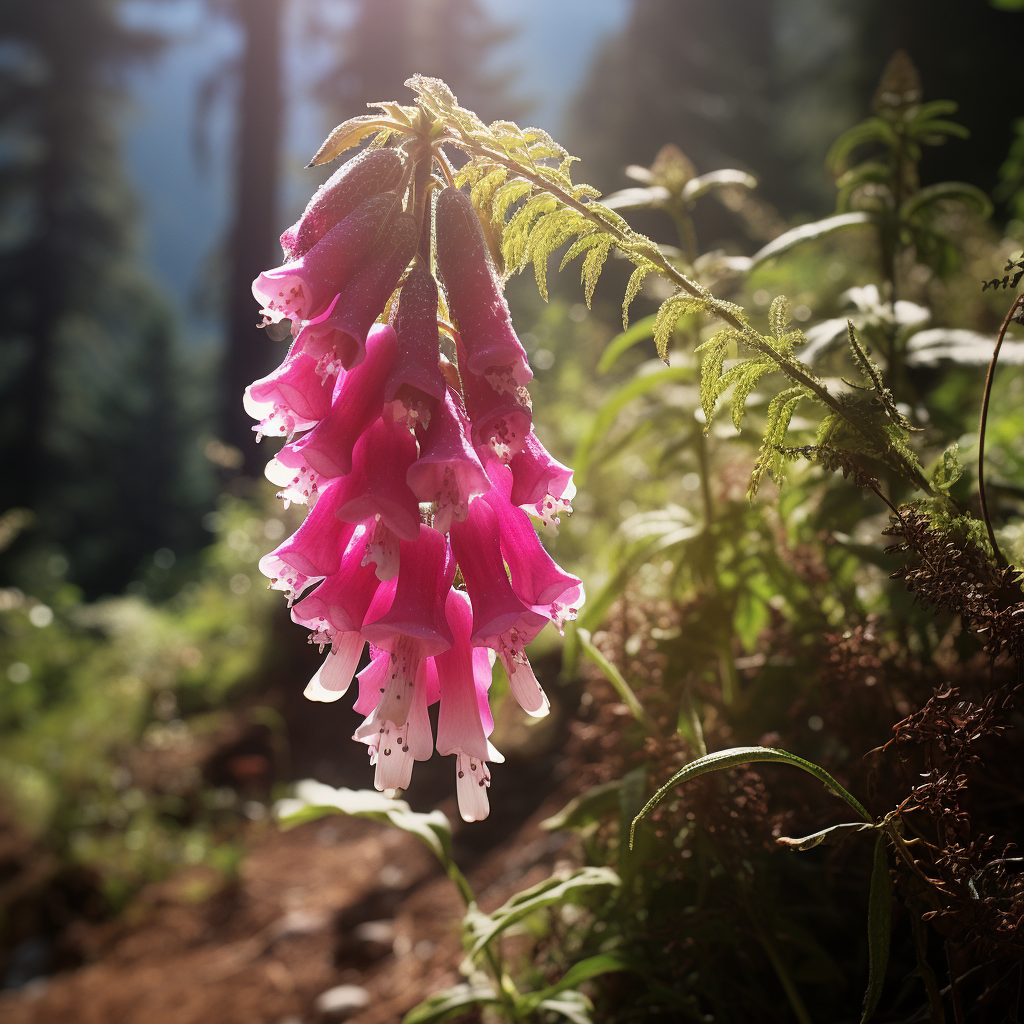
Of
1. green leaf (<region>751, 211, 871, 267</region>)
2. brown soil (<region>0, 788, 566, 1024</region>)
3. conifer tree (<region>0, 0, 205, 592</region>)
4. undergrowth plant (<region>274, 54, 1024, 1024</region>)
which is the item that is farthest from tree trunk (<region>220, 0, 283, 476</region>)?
green leaf (<region>751, 211, 871, 267</region>)

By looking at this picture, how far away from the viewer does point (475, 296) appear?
3.06 feet

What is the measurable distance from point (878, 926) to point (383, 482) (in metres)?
0.70

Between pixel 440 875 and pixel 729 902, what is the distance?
215cm

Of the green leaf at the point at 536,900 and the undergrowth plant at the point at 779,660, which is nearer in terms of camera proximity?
the undergrowth plant at the point at 779,660

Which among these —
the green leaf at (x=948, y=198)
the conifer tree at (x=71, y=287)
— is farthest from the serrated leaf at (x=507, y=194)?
the conifer tree at (x=71, y=287)

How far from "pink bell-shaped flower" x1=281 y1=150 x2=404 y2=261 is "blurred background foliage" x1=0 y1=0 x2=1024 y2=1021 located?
0.70 meters

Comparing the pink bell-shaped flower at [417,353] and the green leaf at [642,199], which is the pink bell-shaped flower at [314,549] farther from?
the green leaf at [642,199]

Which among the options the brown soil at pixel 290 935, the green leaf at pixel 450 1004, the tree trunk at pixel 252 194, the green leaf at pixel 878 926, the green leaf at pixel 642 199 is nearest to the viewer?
the green leaf at pixel 878 926

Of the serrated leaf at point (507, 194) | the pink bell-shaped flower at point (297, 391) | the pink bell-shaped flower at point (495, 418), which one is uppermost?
the serrated leaf at point (507, 194)

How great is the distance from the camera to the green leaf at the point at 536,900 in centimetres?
108

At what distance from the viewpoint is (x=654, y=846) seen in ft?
4.07

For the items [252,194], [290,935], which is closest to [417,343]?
[290,935]

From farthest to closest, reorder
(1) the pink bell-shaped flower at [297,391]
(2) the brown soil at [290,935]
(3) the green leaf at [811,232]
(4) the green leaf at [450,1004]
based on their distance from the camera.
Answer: (2) the brown soil at [290,935]
(3) the green leaf at [811,232]
(4) the green leaf at [450,1004]
(1) the pink bell-shaped flower at [297,391]

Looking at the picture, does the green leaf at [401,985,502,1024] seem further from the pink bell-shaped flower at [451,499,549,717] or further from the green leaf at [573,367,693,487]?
the green leaf at [573,367,693,487]
